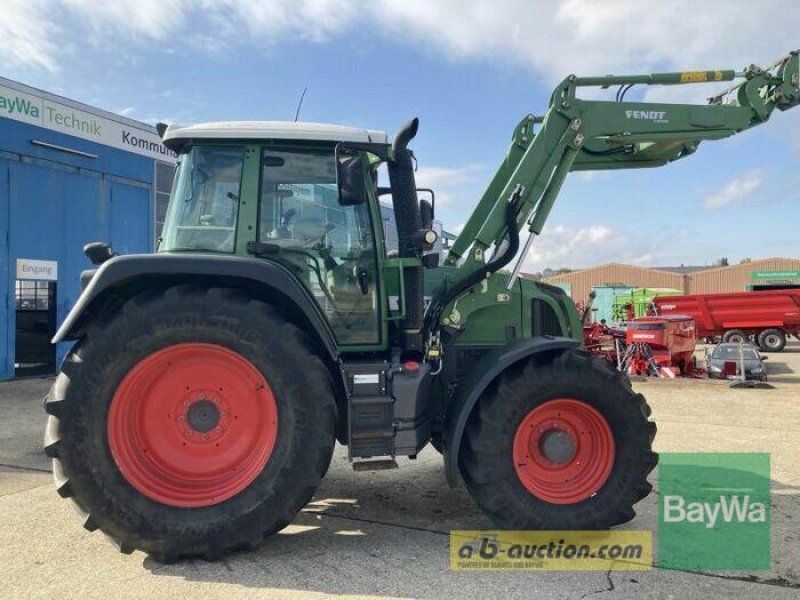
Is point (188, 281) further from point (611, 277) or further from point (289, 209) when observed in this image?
point (611, 277)

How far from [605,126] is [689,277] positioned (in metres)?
49.9

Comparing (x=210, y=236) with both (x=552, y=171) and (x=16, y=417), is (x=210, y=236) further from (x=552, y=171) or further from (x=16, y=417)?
(x=16, y=417)

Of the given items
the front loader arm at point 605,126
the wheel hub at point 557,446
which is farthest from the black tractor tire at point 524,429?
the front loader arm at point 605,126

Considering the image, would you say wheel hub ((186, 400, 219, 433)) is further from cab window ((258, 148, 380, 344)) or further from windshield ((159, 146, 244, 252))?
windshield ((159, 146, 244, 252))

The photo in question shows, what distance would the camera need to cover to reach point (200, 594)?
3.16 m

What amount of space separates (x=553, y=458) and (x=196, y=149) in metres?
3.12

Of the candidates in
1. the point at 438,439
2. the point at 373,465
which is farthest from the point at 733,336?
the point at 373,465

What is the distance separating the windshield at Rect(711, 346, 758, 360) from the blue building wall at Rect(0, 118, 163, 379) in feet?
42.9

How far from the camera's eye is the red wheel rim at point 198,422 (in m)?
3.63

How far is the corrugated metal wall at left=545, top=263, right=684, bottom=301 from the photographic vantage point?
51.3 m

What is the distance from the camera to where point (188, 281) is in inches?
148

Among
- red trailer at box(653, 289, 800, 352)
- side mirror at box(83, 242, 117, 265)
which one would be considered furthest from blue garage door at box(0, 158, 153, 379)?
red trailer at box(653, 289, 800, 352)

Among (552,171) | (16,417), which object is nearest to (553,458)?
(552,171)

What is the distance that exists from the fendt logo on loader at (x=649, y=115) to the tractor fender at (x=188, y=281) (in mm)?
2855
